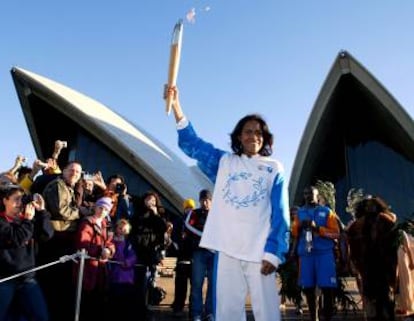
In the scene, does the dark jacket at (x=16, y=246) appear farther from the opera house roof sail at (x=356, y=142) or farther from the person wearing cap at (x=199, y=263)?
the opera house roof sail at (x=356, y=142)

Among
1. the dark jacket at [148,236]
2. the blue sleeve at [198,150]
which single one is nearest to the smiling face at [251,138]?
the blue sleeve at [198,150]

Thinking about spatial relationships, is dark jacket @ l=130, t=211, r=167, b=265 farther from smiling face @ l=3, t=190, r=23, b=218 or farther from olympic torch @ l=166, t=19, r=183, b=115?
olympic torch @ l=166, t=19, r=183, b=115

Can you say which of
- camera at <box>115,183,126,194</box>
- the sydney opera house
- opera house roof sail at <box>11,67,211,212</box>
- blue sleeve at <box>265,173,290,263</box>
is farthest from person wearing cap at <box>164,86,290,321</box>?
opera house roof sail at <box>11,67,211,212</box>

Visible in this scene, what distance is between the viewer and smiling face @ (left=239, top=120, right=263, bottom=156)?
2.83 m

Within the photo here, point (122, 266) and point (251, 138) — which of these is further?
point (122, 266)

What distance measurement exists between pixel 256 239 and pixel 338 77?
15495 mm

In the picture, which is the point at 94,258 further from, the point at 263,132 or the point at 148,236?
the point at 263,132

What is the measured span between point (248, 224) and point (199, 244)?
17.2 inches

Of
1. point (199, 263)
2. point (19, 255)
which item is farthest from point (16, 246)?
point (199, 263)

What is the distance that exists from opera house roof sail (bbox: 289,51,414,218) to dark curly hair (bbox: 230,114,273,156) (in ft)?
46.9

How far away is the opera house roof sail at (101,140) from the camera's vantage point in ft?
62.2

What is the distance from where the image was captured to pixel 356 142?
18.4 metres

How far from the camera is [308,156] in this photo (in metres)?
18.1

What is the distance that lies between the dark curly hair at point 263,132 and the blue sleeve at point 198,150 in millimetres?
101
